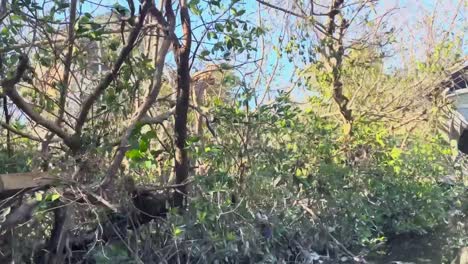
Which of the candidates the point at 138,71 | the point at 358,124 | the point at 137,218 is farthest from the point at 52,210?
the point at 358,124

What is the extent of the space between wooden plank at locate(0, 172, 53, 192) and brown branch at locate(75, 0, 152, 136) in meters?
0.52

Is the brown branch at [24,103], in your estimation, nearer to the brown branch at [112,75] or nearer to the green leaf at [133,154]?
the brown branch at [112,75]

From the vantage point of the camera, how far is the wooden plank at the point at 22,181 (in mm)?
3982

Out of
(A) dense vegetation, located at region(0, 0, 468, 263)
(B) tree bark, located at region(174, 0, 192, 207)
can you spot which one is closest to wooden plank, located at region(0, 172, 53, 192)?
(A) dense vegetation, located at region(0, 0, 468, 263)

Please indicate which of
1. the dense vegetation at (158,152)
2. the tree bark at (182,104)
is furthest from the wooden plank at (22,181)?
the tree bark at (182,104)

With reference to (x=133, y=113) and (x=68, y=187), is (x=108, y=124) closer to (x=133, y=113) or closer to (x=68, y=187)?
(x=133, y=113)

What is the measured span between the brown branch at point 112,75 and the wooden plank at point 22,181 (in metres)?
0.52

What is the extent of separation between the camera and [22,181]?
4059 millimetres

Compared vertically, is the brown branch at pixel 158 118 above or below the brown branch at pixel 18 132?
above

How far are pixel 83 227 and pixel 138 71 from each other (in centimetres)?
119

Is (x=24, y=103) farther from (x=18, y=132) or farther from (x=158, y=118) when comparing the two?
(x=158, y=118)

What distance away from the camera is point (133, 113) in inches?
179

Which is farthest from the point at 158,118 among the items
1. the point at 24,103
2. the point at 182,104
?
the point at 24,103

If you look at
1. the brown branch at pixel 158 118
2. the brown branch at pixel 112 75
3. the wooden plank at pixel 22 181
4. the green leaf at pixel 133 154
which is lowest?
the wooden plank at pixel 22 181
